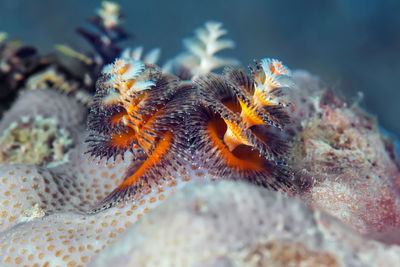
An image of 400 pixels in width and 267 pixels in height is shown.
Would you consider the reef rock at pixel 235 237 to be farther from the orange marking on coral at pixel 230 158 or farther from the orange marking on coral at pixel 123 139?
the orange marking on coral at pixel 123 139

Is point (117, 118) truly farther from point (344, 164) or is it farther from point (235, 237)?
point (344, 164)

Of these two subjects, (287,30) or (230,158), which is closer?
(230,158)

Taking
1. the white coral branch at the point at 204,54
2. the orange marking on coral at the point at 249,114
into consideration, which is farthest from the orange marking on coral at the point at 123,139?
the white coral branch at the point at 204,54

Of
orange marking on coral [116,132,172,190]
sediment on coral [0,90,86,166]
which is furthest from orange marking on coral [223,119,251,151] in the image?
sediment on coral [0,90,86,166]

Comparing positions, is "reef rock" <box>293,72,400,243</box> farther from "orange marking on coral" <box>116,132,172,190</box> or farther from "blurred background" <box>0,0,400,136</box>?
"blurred background" <box>0,0,400,136</box>

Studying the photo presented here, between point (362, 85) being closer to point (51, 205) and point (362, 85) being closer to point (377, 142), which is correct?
point (377, 142)

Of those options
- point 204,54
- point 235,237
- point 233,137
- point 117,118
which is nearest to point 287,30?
point 204,54

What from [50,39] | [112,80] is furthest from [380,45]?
[50,39]
